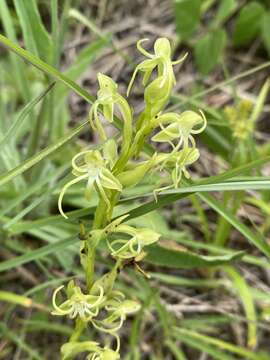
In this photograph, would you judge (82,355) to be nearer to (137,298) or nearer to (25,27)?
(137,298)

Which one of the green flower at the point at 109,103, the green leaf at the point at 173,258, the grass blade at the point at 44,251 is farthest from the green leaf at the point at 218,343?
the green flower at the point at 109,103

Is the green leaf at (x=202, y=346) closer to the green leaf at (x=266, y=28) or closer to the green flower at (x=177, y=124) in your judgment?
the green flower at (x=177, y=124)

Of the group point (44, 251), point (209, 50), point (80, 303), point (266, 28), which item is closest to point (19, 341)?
point (44, 251)

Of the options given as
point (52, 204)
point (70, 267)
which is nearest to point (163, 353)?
point (70, 267)

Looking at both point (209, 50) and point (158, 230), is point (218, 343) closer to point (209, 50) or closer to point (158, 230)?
point (158, 230)

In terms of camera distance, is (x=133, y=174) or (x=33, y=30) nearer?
(x=133, y=174)

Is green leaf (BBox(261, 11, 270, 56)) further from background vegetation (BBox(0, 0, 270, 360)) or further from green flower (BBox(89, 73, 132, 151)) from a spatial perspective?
green flower (BBox(89, 73, 132, 151))

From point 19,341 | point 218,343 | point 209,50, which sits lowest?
point 218,343
